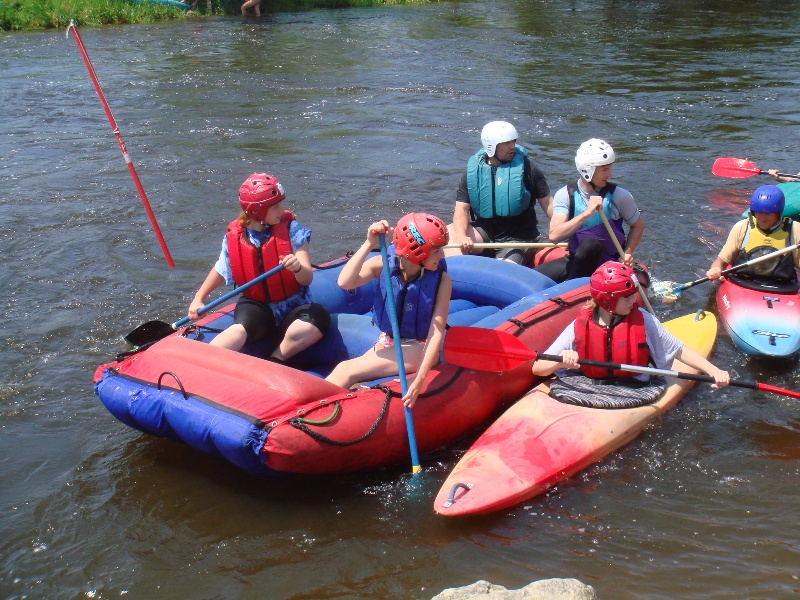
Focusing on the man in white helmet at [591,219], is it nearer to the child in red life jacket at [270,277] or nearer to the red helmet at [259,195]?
the child in red life jacket at [270,277]

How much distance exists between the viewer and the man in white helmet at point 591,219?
18.1 ft

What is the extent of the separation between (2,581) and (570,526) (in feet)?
8.34

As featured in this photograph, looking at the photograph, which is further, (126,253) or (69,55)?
(69,55)

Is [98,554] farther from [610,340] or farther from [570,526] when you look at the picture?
[610,340]

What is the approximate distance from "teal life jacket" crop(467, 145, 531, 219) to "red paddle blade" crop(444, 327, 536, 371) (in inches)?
69.0

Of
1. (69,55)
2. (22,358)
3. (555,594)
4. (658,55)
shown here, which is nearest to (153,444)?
(22,358)

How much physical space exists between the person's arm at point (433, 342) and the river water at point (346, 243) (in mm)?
471

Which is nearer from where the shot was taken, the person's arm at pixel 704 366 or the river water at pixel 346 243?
the river water at pixel 346 243

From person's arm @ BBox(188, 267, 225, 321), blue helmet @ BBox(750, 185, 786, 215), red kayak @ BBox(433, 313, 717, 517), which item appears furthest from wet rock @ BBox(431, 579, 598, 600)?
blue helmet @ BBox(750, 185, 786, 215)

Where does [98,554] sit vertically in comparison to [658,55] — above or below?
below

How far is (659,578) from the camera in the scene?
366cm

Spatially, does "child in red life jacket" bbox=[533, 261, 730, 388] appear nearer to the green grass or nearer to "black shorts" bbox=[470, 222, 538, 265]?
"black shorts" bbox=[470, 222, 538, 265]

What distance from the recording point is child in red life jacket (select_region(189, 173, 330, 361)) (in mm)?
4645

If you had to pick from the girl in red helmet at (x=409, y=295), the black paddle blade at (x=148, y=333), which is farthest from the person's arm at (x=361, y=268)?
the black paddle blade at (x=148, y=333)
